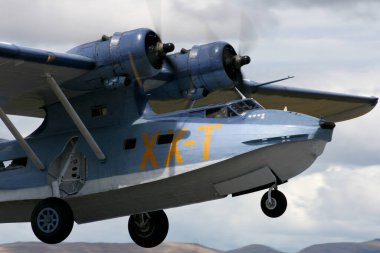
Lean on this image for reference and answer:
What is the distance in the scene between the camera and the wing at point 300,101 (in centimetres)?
2300

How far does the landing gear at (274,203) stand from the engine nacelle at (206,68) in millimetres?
3220

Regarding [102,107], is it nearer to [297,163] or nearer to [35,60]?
[35,60]

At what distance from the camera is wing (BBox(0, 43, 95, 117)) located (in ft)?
59.9

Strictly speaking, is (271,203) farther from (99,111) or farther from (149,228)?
(99,111)

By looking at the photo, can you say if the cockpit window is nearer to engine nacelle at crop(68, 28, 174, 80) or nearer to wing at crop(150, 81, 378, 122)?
engine nacelle at crop(68, 28, 174, 80)

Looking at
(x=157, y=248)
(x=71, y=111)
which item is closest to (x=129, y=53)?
(x=71, y=111)

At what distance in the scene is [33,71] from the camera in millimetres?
19000

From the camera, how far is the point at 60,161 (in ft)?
66.1

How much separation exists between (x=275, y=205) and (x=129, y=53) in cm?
436

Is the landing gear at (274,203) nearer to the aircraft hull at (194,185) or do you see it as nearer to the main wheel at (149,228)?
the aircraft hull at (194,185)

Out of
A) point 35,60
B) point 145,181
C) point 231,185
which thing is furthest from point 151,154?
point 35,60

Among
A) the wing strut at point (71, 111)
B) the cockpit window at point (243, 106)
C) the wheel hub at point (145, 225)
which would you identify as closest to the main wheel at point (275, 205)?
the cockpit window at point (243, 106)

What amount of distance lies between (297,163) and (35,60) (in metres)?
5.66

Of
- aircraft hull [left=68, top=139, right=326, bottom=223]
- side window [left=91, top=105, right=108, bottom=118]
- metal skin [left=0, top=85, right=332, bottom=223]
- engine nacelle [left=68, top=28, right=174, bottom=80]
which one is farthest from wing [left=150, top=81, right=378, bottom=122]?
aircraft hull [left=68, top=139, right=326, bottom=223]
